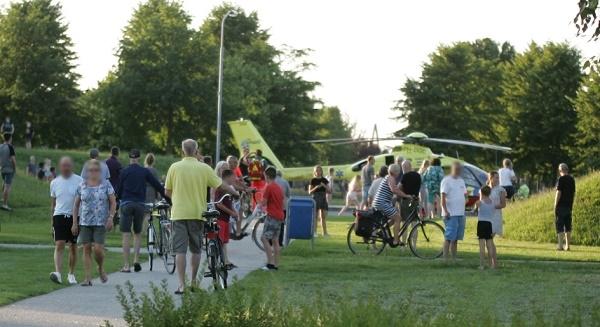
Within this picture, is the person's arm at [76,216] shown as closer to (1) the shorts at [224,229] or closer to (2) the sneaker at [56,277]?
(2) the sneaker at [56,277]

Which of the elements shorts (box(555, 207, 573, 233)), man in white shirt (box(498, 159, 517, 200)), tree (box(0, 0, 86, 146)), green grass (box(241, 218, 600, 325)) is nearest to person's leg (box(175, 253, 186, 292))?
green grass (box(241, 218, 600, 325))

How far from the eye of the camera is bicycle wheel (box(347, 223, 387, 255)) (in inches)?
988

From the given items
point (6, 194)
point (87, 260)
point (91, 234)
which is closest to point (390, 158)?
point (6, 194)

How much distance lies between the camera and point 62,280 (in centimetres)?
1831

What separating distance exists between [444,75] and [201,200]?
3441 inches

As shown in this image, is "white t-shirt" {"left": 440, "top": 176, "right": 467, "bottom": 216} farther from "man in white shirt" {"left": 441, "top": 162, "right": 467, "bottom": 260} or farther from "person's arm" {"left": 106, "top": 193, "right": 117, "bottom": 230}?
"person's arm" {"left": 106, "top": 193, "right": 117, "bottom": 230}

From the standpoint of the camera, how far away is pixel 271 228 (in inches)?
828

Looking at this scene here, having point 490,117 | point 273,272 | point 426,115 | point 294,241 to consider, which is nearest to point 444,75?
point 426,115

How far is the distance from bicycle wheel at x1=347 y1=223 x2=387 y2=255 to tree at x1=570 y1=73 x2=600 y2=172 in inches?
1718

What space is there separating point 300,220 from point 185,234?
29.0ft

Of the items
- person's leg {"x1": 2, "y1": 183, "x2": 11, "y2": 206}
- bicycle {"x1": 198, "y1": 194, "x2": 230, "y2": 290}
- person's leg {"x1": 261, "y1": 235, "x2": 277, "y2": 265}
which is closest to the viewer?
bicycle {"x1": 198, "y1": 194, "x2": 230, "y2": 290}

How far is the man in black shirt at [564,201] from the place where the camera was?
28.0 m

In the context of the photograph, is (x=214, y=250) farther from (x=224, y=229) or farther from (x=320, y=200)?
(x=320, y=200)

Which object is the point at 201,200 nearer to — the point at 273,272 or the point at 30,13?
the point at 273,272
